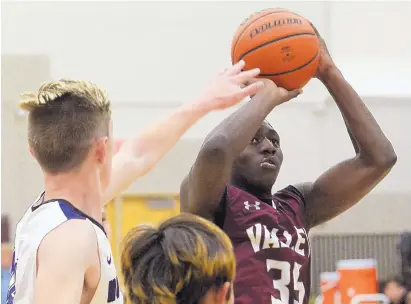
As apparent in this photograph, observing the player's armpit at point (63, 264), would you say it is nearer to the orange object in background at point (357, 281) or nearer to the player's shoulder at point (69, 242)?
the player's shoulder at point (69, 242)

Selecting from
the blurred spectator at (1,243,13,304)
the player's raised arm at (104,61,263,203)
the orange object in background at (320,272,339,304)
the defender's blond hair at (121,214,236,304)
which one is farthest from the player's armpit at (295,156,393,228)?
the blurred spectator at (1,243,13,304)

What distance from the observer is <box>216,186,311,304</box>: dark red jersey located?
2.50 meters

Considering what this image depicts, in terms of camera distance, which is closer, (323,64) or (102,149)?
(102,149)

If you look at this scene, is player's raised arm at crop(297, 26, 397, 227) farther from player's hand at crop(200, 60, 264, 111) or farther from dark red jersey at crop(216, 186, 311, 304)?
player's hand at crop(200, 60, 264, 111)

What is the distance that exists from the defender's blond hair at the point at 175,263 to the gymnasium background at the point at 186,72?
777 centimetres

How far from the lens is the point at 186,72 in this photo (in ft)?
31.8

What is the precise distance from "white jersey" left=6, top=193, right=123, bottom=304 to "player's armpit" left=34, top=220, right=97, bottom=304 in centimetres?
4

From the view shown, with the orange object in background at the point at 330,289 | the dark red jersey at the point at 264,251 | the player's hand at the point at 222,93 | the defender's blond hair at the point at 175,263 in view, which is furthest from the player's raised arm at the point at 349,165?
the orange object in background at the point at 330,289

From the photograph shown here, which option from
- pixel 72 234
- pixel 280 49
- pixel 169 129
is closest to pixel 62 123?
pixel 72 234

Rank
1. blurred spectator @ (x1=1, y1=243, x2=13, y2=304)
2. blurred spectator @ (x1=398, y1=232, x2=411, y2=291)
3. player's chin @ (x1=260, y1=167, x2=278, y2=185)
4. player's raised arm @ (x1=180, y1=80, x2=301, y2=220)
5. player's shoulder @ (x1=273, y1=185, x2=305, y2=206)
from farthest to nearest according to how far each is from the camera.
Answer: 1. blurred spectator @ (x1=1, y1=243, x2=13, y2=304)
2. blurred spectator @ (x1=398, y1=232, x2=411, y2=291)
3. player's shoulder @ (x1=273, y1=185, x2=305, y2=206)
4. player's chin @ (x1=260, y1=167, x2=278, y2=185)
5. player's raised arm @ (x1=180, y1=80, x2=301, y2=220)

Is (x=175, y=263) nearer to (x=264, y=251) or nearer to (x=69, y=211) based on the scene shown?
(x=69, y=211)

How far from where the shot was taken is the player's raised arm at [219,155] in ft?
8.14

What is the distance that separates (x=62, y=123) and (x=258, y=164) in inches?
42.9

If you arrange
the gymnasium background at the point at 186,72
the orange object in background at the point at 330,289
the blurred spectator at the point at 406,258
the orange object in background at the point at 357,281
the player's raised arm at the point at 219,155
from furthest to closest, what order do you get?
1. the gymnasium background at the point at 186,72
2. the blurred spectator at the point at 406,258
3. the orange object in background at the point at 330,289
4. the orange object in background at the point at 357,281
5. the player's raised arm at the point at 219,155
